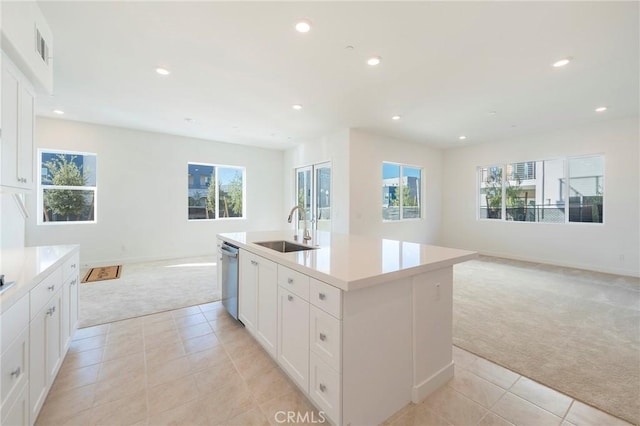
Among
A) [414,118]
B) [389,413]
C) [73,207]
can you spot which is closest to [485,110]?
[414,118]

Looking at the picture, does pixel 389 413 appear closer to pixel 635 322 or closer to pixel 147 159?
pixel 635 322

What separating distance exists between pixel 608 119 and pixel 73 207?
10141 mm

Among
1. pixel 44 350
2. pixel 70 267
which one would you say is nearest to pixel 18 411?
pixel 44 350

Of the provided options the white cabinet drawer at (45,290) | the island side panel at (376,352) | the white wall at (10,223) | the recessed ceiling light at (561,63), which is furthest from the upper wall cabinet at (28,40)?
the recessed ceiling light at (561,63)

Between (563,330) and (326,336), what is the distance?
2731mm

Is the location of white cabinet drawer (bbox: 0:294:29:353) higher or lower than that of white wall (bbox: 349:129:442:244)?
lower

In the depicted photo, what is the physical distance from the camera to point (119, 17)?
2.26 meters

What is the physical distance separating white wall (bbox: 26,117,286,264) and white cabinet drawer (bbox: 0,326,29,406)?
4945 millimetres

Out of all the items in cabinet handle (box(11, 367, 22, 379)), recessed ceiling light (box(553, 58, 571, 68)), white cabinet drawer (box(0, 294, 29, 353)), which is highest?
recessed ceiling light (box(553, 58, 571, 68))

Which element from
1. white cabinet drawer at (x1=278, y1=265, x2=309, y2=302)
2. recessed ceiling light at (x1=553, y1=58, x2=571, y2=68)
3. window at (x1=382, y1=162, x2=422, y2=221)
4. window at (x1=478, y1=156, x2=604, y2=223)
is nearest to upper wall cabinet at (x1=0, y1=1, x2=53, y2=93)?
white cabinet drawer at (x1=278, y1=265, x2=309, y2=302)

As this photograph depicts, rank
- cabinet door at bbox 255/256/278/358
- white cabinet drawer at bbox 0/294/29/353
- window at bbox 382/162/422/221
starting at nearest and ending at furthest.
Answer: white cabinet drawer at bbox 0/294/29/353 → cabinet door at bbox 255/256/278/358 → window at bbox 382/162/422/221

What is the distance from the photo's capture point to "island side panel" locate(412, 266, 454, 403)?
1738 mm

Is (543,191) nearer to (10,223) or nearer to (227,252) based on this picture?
(227,252)

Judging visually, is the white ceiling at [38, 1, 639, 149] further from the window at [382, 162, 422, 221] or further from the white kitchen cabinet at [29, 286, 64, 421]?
the white kitchen cabinet at [29, 286, 64, 421]
